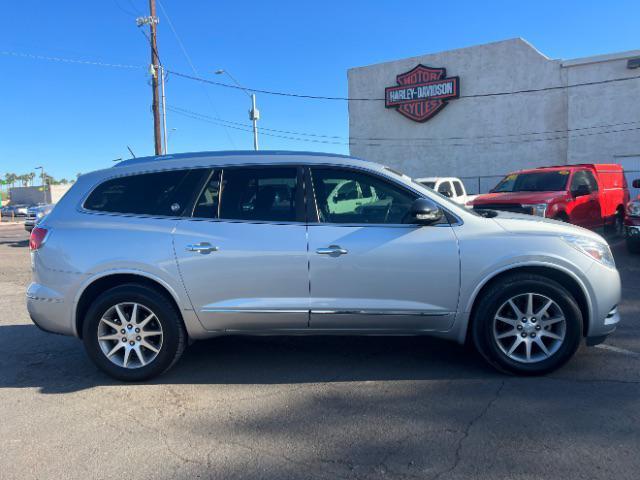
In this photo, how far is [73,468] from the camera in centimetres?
293

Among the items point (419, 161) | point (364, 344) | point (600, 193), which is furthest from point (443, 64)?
point (364, 344)

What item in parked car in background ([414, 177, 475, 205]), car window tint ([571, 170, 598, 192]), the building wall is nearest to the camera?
car window tint ([571, 170, 598, 192])

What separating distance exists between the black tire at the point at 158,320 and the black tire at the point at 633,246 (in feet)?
30.7

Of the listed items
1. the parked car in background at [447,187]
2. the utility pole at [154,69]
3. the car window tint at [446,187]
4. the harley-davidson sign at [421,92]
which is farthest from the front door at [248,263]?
the harley-davidson sign at [421,92]

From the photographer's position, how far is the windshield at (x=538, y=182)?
1098cm

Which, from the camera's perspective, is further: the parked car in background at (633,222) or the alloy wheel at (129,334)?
the parked car in background at (633,222)

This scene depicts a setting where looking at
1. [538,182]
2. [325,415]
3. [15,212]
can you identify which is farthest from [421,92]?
[15,212]

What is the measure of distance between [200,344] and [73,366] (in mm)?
1167

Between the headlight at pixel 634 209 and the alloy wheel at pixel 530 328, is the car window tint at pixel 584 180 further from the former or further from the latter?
the alloy wheel at pixel 530 328

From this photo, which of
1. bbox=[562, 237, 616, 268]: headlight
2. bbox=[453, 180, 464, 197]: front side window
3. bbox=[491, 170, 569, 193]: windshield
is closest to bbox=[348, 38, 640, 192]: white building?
bbox=[453, 180, 464, 197]: front side window

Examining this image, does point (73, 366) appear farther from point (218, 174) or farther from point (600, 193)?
point (600, 193)

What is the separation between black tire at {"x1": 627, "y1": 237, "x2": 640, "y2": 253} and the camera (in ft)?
33.1

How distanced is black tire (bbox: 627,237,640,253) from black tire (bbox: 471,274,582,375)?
7.34m

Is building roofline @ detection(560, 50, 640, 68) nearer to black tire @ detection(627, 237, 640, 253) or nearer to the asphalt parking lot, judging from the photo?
black tire @ detection(627, 237, 640, 253)
